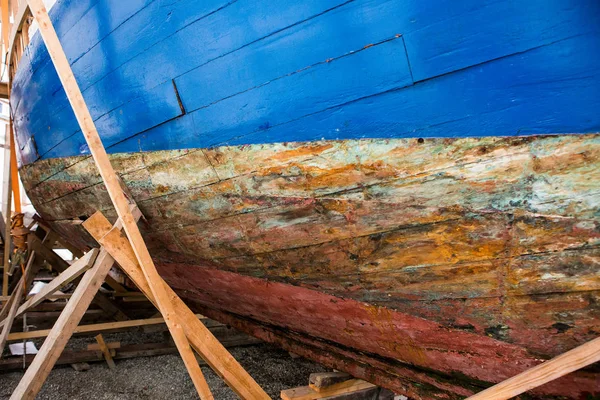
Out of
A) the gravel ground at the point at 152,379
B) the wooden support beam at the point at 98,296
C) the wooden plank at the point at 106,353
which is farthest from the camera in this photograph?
the wooden support beam at the point at 98,296

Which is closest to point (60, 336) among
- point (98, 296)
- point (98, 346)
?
point (98, 346)

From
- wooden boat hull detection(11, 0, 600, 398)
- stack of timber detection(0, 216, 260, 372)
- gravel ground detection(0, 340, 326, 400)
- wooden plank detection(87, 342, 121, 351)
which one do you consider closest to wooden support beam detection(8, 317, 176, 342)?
stack of timber detection(0, 216, 260, 372)

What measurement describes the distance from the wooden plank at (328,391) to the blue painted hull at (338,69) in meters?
1.48

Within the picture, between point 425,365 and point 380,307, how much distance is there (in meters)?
0.40

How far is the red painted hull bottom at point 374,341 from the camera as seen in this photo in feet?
6.07

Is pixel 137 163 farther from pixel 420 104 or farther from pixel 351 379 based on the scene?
pixel 351 379

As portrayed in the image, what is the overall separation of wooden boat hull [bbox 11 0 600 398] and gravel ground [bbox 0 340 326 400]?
44.2 inches

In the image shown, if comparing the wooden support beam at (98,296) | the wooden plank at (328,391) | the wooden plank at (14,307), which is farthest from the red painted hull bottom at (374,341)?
the wooden support beam at (98,296)

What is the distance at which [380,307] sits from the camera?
6.62ft

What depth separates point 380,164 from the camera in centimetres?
165

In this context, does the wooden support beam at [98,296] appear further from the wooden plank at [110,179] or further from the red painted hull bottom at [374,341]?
the wooden plank at [110,179]

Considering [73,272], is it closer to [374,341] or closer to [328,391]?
[328,391]

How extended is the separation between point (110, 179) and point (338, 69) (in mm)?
1202

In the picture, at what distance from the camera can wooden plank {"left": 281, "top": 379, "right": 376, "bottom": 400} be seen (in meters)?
2.53
